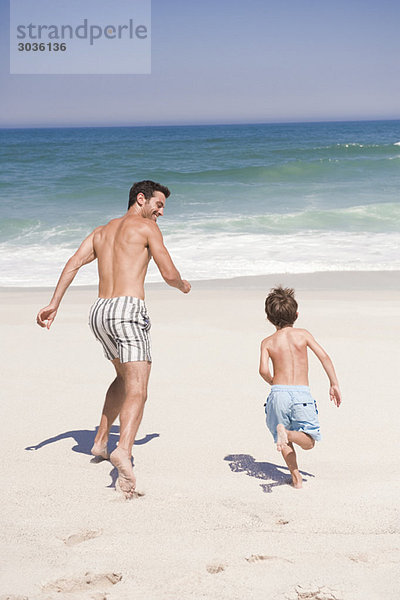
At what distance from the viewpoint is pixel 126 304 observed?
11.9 feet

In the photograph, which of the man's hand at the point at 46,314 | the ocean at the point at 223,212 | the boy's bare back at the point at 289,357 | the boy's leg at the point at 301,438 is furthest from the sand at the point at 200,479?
the ocean at the point at 223,212

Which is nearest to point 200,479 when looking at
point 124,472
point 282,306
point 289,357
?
point 124,472

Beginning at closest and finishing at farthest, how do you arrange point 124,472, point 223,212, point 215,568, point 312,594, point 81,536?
point 312,594 < point 215,568 < point 81,536 < point 124,472 < point 223,212

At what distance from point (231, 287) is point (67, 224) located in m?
7.82

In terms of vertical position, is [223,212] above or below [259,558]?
above

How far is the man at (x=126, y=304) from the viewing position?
3582mm

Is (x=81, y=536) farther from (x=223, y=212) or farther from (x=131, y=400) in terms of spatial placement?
(x=223, y=212)

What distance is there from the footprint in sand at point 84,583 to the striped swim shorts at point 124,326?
3.99 feet

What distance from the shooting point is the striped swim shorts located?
3600mm

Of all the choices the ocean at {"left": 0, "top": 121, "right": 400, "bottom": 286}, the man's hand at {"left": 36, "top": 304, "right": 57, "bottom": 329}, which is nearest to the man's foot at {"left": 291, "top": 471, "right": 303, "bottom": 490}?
the man's hand at {"left": 36, "top": 304, "right": 57, "bottom": 329}

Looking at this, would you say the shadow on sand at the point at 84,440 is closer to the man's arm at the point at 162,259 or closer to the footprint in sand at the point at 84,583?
the man's arm at the point at 162,259

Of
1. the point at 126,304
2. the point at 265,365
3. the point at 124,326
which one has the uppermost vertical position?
the point at 126,304

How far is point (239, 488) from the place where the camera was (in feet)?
11.6

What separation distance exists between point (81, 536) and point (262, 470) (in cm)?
119
